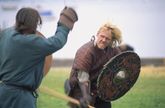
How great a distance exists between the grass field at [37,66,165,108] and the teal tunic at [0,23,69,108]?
382 centimetres

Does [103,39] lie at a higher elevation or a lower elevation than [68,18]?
lower

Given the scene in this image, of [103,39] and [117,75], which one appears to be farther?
[117,75]

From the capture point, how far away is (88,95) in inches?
272

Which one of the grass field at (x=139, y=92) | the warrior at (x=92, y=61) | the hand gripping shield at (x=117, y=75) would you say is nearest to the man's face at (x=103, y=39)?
the warrior at (x=92, y=61)

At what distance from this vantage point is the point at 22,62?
5.79 metres

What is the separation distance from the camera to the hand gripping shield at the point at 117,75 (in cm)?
699

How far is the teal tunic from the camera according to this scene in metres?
5.70

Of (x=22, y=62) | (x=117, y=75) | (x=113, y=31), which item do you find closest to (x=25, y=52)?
(x=22, y=62)

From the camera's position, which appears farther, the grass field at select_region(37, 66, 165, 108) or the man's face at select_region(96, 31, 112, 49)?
the grass field at select_region(37, 66, 165, 108)

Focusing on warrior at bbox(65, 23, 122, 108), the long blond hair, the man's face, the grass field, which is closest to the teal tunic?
warrior at bbox(65, 23, 122, 108)

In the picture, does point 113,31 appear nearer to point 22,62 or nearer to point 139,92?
point 22,62

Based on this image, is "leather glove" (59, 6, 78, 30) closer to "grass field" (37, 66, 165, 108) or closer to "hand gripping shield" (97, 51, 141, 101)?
"hand gripping shield" (97, 51, 141, 101)

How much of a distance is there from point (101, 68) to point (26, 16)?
147cm

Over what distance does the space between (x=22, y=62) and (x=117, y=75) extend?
5.09 ft
